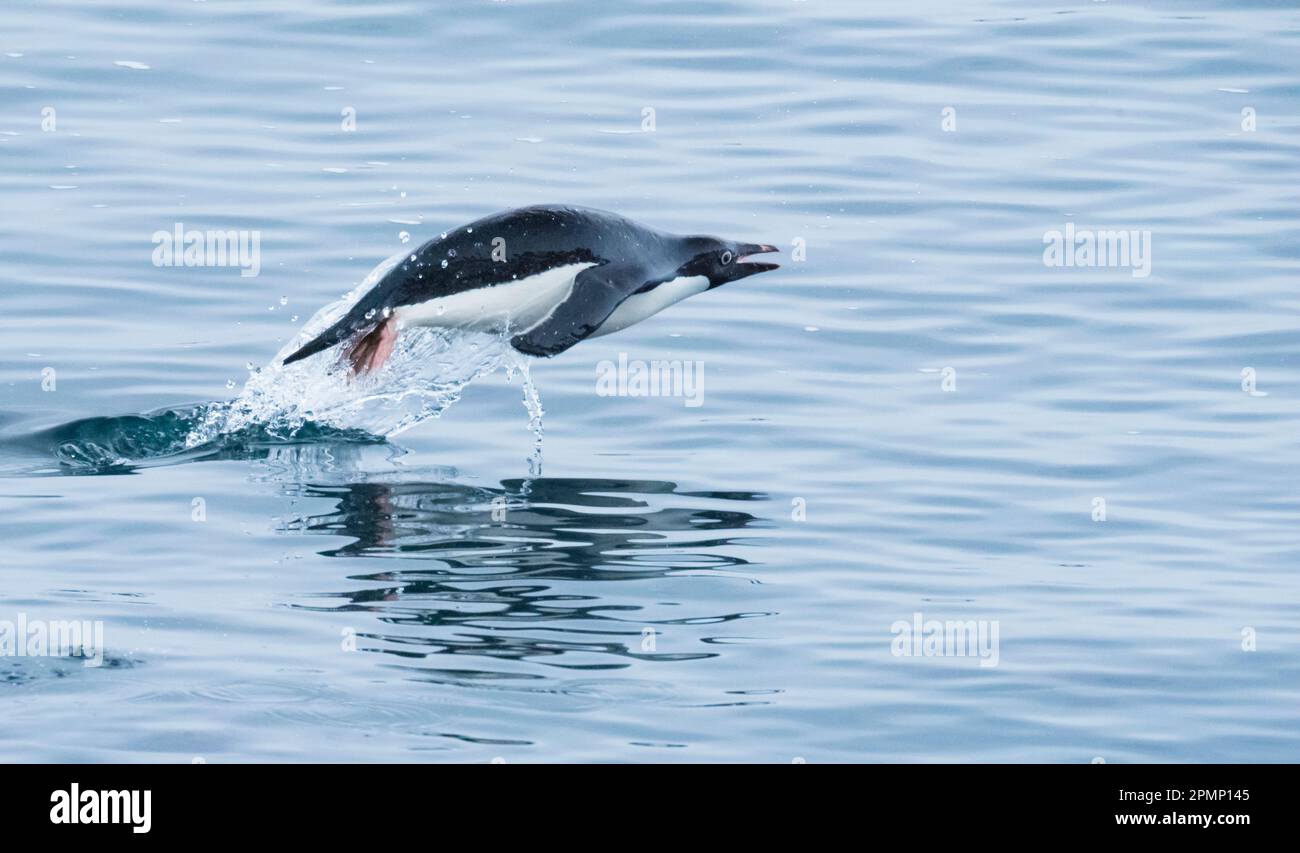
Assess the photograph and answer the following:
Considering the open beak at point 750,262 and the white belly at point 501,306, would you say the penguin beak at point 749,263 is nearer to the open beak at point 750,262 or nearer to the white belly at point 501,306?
the open beak at point 750,262

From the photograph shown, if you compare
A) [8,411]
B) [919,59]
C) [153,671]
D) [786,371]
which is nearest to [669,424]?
[786,371]

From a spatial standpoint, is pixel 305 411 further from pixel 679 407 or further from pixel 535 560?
pixel 535 560

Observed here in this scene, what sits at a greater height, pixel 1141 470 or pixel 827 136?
pixel 827 136

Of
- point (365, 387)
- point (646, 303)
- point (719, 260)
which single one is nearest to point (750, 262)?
point (719, 260)

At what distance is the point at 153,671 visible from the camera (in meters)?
10.0

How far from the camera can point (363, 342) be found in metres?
14.0

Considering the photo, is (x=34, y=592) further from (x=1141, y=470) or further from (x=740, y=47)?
(x=740, y=47)

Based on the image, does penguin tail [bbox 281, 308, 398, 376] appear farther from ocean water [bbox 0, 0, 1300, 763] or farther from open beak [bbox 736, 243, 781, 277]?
open beak [bbox 736, 243, 781, 277]

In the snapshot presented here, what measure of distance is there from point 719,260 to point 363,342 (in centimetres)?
321

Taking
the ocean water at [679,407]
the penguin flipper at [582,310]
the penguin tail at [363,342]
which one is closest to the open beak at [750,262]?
the ocean water at [679,407]

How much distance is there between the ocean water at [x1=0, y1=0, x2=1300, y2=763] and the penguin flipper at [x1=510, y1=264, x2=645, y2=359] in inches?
30.5

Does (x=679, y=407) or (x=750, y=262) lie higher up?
(x=750, y=262)

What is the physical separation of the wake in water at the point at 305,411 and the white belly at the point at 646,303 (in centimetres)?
79

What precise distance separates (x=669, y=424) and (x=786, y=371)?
4.99ft
